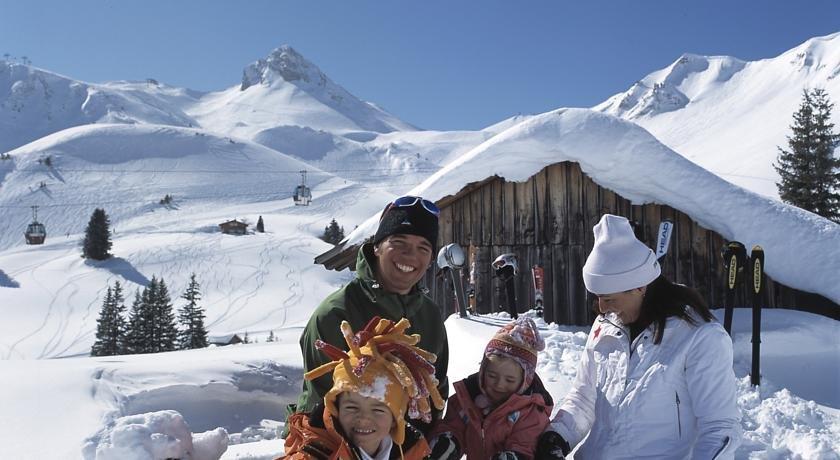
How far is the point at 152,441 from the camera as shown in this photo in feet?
8.05

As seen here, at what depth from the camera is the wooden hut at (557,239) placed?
25.2 ft

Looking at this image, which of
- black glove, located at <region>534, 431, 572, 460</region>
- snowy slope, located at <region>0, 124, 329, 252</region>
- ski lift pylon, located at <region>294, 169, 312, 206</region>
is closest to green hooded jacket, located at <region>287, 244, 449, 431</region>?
black glove, located at <region>534, 431, 572, 460</region>

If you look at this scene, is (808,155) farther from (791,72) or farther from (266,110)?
(266,110)

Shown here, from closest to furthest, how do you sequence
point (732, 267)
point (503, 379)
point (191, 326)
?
point (503, 379), point (732, 267), point (191, 326)

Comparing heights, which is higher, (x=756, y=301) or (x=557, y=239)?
(x=557, y=239)

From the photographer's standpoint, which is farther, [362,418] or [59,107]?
[59,107]

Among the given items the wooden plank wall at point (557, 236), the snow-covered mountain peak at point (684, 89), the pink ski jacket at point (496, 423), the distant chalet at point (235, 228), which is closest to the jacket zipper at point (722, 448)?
the pink ski jacket at point (496, 423)

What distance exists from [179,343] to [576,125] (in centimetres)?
3317

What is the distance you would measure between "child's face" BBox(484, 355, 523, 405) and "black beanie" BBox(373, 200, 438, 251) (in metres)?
0.69

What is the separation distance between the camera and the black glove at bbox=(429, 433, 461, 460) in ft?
8.27

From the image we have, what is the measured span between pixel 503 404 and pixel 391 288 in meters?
0.76

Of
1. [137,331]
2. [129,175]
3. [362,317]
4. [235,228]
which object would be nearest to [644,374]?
[362,317]

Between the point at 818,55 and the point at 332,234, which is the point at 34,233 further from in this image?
the point at 818,55

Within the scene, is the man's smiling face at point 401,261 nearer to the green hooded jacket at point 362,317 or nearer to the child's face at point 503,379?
the green hooded jacket at point 362,317
